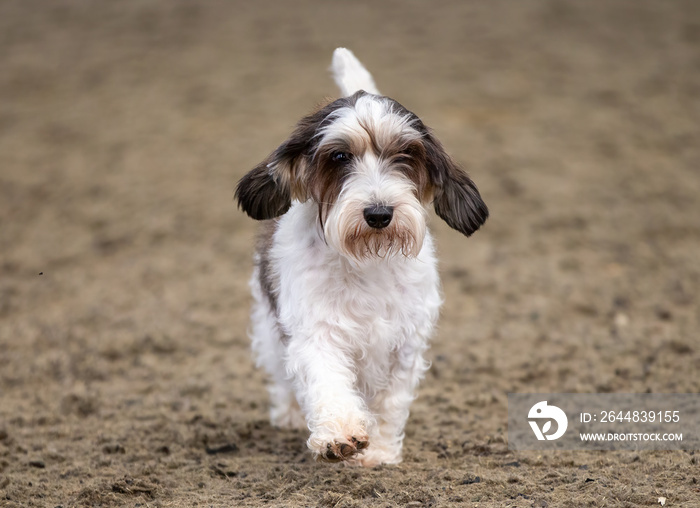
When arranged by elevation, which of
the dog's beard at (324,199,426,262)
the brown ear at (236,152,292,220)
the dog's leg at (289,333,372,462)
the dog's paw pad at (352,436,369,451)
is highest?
the brown ear at (236,152,292,220)

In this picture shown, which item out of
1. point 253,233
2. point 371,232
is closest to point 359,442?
point 371,232

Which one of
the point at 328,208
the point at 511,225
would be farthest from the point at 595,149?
the point at 328,208

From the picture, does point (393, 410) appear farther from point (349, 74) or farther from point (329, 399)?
point (349, 74)

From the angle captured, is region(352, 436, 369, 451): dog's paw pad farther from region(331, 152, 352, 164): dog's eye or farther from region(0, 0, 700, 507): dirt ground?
region(331, 152, 352, 164): dog's eye

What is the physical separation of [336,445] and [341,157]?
1.25m

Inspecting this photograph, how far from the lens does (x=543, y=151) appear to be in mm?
10570

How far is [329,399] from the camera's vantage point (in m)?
3.83

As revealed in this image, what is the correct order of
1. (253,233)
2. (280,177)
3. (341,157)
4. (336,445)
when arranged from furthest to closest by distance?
(253,233) → (280,177) → (341,157) → (336,445)

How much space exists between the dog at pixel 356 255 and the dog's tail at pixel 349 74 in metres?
0.58

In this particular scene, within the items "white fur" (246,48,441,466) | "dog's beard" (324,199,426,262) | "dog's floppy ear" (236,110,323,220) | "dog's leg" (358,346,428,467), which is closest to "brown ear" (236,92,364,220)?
"dog's floppy ear" (236,110,323,220)

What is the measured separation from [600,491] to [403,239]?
4.78ft

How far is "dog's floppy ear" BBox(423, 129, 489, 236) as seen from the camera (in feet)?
13.5

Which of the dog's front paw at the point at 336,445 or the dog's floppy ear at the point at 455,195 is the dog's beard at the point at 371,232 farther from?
the dog's front paw at the point at 336,445

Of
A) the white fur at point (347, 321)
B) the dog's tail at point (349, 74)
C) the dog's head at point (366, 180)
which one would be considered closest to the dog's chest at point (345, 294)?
the white fur at point (347, 321)
